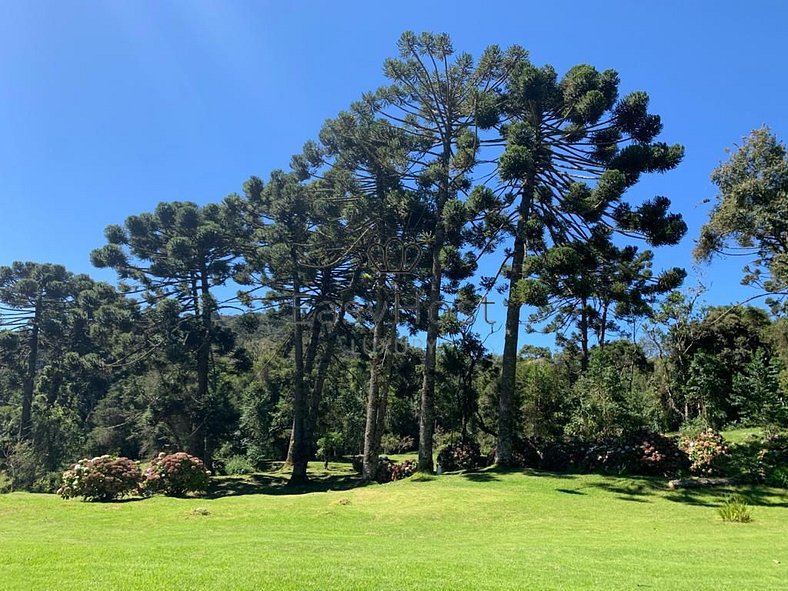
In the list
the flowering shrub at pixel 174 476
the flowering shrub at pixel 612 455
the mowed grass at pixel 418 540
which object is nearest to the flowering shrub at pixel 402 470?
the flowering shrub at pixel 612 455

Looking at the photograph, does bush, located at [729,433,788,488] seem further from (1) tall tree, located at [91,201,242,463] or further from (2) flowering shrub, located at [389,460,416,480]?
(1) tall tree, located at [91,201,242,463]

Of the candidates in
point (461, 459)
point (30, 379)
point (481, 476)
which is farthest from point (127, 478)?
point (30, 379)

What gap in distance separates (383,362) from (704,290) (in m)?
14.9

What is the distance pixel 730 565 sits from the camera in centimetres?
668

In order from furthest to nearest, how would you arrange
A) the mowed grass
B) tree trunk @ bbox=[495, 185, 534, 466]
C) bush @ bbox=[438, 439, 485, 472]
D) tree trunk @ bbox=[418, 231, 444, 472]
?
bush @ bbox=[438, 439, 485, 472]
tree trunk @ bbox=[418, 231, 444, 472]
tree trunk @ bbox=[495, 185, 534, 466]
the mowed grass

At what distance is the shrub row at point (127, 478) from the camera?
50.9 feet

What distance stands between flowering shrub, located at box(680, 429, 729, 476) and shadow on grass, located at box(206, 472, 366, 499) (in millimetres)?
11069

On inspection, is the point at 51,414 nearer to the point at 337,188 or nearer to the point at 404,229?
the point at 337,188

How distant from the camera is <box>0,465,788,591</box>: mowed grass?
5.72m

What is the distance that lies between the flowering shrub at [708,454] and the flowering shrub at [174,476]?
46.9 ft

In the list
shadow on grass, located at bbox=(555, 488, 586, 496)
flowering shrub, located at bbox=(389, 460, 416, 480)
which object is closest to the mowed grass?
shadow on grass, located at bbox=(555, 488, 586, 496)

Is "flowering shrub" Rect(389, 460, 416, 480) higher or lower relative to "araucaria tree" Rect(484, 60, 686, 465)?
lower

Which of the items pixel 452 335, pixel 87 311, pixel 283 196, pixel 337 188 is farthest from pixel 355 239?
pixel 87 311

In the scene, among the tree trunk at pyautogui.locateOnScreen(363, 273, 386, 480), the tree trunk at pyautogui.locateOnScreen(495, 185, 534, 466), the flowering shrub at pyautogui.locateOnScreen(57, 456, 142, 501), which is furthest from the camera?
the tree trunk at pyautogui.locateOnScreen(363, 273, 386, 480)
